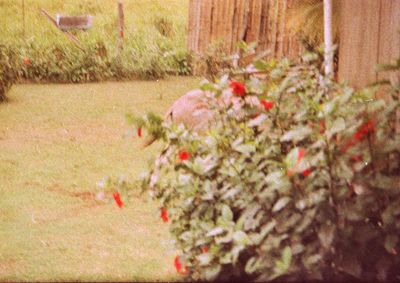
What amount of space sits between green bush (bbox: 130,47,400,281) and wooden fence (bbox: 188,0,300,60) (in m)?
7.85

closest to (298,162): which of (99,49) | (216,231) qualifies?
(216,231)

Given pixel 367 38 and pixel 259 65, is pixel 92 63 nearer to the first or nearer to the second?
pixel 367 38

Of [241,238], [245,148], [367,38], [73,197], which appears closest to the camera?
[241,238]

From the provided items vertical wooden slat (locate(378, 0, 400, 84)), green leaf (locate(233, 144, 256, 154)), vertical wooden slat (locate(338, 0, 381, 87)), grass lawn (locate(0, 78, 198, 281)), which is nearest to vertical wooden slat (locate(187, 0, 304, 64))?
grass lawn (locate(0, 78, 198, 281))

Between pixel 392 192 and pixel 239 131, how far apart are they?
92 cm

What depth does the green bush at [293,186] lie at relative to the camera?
2873 mm

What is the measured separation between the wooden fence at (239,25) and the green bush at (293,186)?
785cm

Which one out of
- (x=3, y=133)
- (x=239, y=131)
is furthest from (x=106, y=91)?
(x=239, y=131)

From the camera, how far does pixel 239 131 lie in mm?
3551

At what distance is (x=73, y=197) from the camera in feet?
20.6

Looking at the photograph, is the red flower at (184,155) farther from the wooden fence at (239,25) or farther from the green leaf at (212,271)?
the wooden fence at (239,25)

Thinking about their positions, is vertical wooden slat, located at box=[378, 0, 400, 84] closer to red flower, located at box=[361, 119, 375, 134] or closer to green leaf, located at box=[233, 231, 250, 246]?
red flower, located at box=[361, 119, 375, 134]

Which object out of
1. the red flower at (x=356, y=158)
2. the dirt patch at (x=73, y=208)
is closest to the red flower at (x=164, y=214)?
the red flower at (x=356, y=158)

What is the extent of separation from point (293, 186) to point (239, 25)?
374 inches
